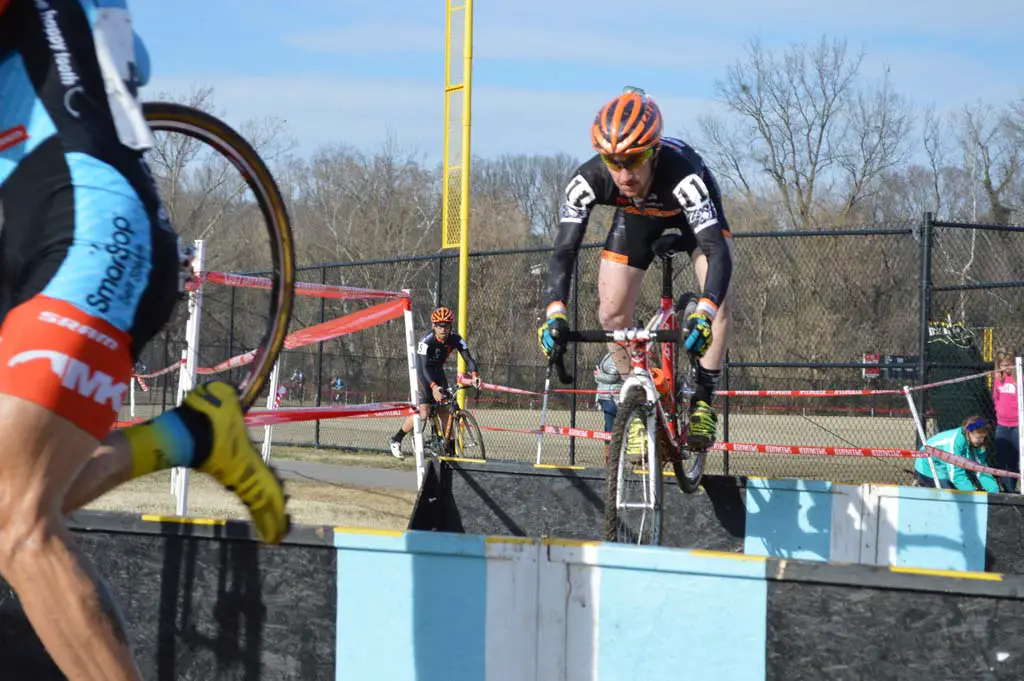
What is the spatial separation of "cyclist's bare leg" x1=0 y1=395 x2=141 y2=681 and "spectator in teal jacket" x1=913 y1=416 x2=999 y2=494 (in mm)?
9281

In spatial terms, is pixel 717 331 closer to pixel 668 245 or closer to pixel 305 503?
pixel 668 245

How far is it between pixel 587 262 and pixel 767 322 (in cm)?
309

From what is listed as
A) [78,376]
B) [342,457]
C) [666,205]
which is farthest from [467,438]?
[78,376]

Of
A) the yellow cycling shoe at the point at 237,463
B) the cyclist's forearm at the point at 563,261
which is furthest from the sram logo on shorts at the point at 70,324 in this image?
the cyclist's forearm at the point at 563,261

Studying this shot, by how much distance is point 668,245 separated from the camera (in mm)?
5598

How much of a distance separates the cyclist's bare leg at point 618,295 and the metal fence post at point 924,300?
22.6 ft

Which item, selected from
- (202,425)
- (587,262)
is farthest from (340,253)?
(202,425)

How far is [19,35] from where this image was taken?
226 centimetres

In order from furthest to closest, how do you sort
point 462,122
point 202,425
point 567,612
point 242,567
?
point 462,122 → point 242,567 → point 567,612 → point 202,425

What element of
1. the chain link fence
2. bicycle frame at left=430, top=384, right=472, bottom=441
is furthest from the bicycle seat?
bicycle frame at left=430, top=384, right=472, bottom=441

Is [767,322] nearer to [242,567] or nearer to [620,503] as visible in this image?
[620,503]

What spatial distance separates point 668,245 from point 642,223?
266 millimetres

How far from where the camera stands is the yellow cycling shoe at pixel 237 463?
8.43 ft

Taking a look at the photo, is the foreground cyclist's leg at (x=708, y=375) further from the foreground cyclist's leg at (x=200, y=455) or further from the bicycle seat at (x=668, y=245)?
the foreground cyclist's leg at (x=200, y=455)
